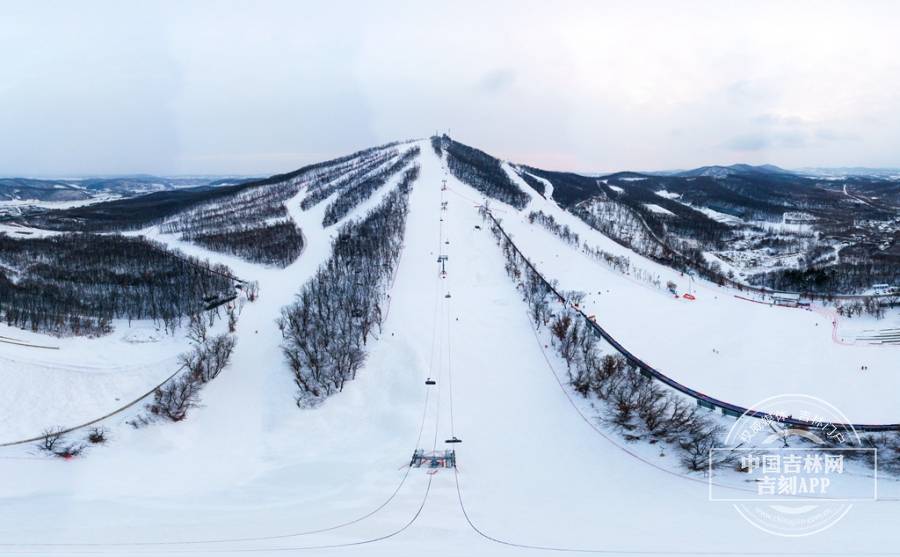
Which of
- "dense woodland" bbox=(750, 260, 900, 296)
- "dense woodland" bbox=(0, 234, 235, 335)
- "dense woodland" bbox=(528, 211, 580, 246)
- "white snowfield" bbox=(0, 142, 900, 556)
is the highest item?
"dense woodland" bbox=(528, 211, 580, 246)

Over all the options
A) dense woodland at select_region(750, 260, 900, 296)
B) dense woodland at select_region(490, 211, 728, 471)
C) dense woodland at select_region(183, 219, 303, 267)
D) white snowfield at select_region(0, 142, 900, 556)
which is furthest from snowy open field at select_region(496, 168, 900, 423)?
dense woodland at select_region(183, 219, 303, 267)

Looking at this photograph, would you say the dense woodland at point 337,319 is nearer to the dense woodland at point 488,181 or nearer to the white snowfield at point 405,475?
the white snowfield at point 405,475

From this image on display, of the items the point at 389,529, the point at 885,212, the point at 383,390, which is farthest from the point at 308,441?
the point at 885,212

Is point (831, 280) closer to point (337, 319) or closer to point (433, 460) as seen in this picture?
point (433, 460)

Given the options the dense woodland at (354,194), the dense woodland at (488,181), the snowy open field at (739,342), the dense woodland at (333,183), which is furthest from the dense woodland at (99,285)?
the dense woodland at (488,181)

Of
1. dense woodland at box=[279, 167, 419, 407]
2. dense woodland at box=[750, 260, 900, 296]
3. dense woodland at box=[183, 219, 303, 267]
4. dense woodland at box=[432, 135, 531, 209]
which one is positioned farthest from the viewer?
dense woodland at box=[432, 135, 531, 209]

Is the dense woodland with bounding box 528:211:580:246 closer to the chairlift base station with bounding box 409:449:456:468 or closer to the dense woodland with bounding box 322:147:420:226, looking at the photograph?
the dense woodland with bounding box 322:147:420:226

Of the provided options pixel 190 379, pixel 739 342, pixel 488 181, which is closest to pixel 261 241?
pixel 190 379
